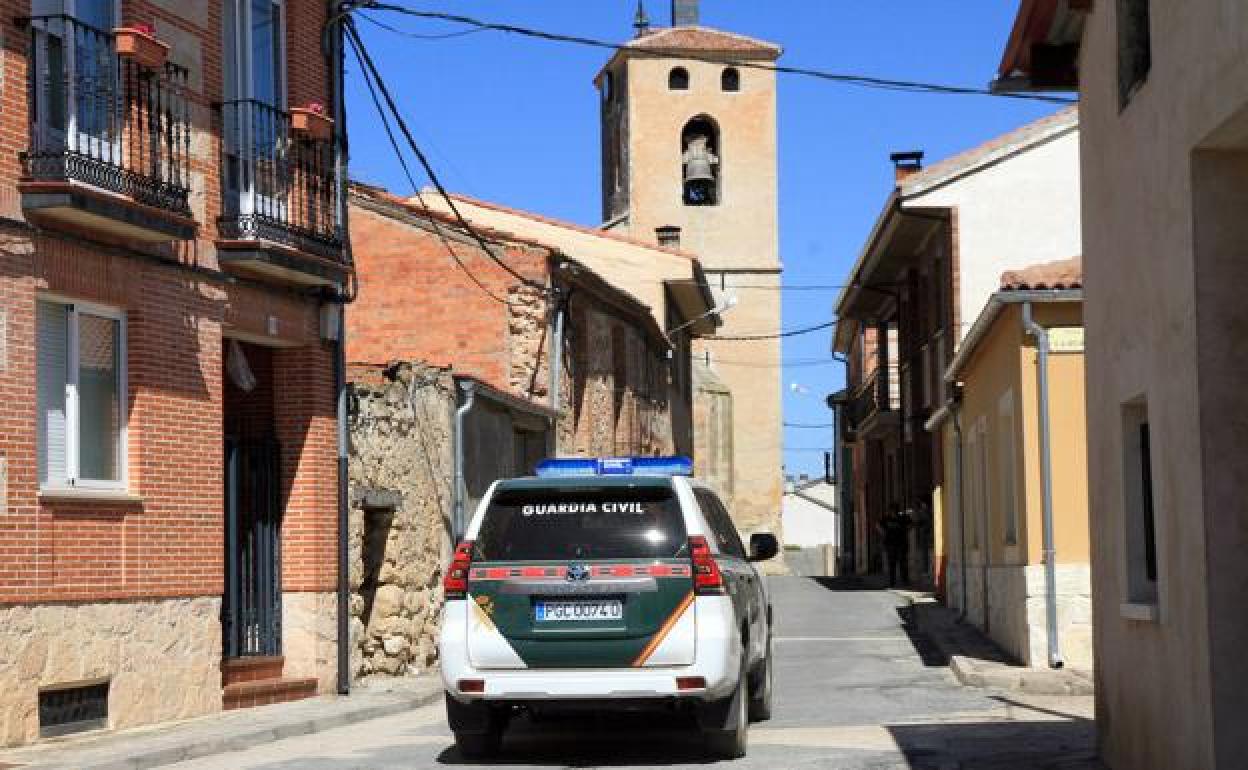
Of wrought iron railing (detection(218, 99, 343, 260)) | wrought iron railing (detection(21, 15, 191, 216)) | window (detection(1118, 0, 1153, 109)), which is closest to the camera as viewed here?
window (detection(1118, 0, 1153, 109))

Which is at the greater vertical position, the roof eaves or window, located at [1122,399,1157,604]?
the roof eaves

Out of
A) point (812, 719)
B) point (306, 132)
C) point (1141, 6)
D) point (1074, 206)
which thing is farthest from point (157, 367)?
point (1074, 206)

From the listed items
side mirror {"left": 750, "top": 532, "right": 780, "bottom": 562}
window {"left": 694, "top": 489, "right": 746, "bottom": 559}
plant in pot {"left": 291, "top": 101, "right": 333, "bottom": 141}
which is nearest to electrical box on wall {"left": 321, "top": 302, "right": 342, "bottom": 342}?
plant in pot {"left": 291, "top": 101, "right": 333, "bottom": 141}

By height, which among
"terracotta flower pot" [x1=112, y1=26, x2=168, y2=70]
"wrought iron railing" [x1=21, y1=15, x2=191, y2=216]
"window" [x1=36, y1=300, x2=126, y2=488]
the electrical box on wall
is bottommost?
"window" [x1=36, y1=300, x2=126, y2=488]

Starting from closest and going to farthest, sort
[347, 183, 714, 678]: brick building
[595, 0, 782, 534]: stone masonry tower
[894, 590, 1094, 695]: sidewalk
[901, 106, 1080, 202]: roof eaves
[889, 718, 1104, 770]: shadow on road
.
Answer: [889, 718, 1104, 770]: shadow on road
[894, 590, 1094, 695]: sidewalk
[347, 183, 714, 678]: brick building
[901, 106, 1080, 202]: roof eaves
[595, 0, 782, 534]: stone masonry tower

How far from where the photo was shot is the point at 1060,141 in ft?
98.9

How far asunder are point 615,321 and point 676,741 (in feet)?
74.5

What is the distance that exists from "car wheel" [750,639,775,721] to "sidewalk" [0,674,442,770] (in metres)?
3.40

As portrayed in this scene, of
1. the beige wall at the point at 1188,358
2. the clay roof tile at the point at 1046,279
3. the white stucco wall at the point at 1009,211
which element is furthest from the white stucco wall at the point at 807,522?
the beige wall at the point at 1188,358

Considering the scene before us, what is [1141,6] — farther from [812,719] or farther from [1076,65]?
[812,719]

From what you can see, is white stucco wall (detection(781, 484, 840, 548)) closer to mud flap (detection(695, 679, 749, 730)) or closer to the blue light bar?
the blue light bar

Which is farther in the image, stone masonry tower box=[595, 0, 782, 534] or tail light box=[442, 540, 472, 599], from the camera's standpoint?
stone masonry tower box=[595, 0, 782, 534]

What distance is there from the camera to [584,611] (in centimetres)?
1200

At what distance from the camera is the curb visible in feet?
40.4
